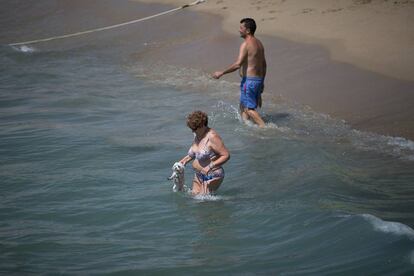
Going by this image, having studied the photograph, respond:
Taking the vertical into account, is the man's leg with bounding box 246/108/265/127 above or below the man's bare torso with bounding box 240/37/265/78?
below

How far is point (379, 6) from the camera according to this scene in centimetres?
1428

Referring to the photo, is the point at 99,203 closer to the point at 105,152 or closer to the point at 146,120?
the point at 105,152

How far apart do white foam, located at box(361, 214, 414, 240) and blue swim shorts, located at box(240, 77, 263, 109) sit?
12.9ft

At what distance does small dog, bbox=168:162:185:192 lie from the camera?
7266 mm

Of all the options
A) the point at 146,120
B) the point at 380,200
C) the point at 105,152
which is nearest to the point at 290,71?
the point at 146,120

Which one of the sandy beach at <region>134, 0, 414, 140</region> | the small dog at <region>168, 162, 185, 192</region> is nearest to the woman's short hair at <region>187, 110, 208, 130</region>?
the small dog at <region>168, 162, 185, 192</region>

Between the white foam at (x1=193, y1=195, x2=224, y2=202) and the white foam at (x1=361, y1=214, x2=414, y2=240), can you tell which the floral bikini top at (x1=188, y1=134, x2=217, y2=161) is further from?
the white foam at (x1=361, y1=214, x2=414, y2=240)

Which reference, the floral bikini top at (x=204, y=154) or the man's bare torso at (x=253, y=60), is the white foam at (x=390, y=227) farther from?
the man's bare torso at (x=253, y=60)

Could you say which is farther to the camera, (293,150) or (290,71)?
(290,71)

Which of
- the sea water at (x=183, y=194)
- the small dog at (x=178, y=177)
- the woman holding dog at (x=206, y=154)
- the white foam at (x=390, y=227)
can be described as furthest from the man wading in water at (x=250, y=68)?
the white foam at (x=390, y=227)

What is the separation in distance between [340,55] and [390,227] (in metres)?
6.99

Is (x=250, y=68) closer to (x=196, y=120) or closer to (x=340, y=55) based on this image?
(x=196, y=120)

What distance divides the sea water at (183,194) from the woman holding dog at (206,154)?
225 mm

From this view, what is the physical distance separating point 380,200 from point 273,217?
1.26 m
